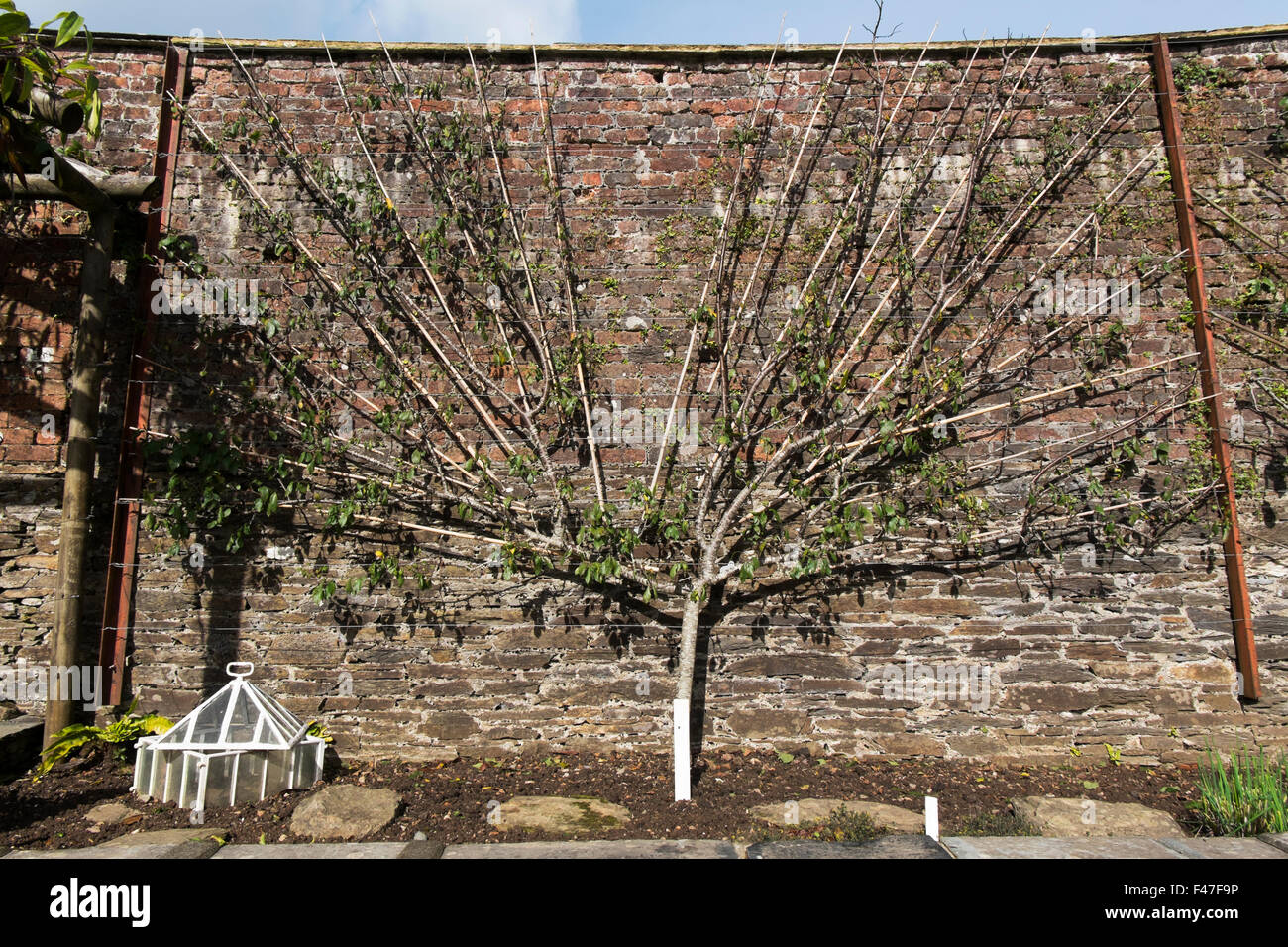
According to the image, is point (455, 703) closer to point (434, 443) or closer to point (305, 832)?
point (305, 832)

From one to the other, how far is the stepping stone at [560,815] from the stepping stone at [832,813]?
0.67 meters

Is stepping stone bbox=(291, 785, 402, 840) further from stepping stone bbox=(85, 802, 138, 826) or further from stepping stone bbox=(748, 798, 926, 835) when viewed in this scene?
stepping stone bbox=(748, 798, 926, 835)

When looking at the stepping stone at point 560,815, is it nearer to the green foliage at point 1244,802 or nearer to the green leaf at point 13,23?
the green foliage at point 1244,802

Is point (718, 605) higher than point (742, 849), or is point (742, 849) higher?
point (718, 605)

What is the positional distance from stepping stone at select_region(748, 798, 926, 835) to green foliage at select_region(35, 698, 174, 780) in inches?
129

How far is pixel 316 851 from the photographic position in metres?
3.34

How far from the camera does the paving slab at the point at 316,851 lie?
328 centimetres

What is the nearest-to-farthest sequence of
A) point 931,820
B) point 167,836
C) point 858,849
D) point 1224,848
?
point 858,849 < point 1224,848 < point 931,820 < point 167,836

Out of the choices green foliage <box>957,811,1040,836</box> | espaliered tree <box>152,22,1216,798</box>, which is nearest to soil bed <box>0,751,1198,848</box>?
green foliage <box>957,811,1040,836</box>

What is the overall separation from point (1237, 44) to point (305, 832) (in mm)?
6782

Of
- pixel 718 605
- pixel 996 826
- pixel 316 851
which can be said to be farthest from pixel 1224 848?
pixel 316 851

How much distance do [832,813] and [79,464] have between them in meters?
4.36

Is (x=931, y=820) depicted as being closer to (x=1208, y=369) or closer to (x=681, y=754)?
(x=681, y=754)

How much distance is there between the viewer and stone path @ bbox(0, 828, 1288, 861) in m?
3.14
